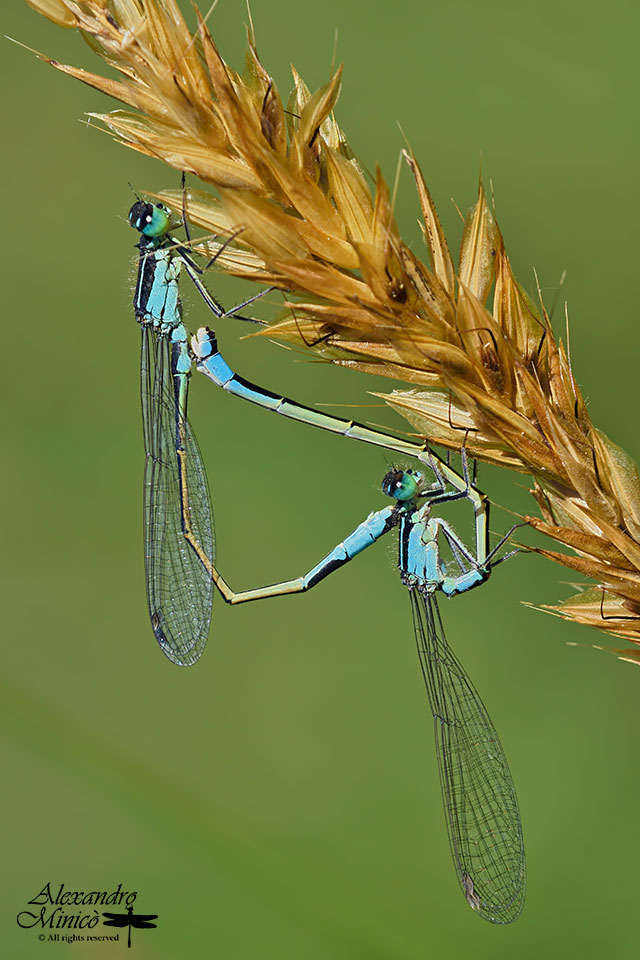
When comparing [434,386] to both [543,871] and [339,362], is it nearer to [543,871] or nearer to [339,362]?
[339,362]

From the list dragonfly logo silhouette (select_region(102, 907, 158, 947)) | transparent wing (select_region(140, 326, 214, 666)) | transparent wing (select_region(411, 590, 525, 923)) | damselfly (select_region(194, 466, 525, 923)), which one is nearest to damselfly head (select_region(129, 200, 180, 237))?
transparent wing (select_region(140, 326, 214, 666))

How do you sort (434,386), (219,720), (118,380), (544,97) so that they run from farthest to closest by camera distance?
(118,380) < (219,720) < (544,97) < (434,386)

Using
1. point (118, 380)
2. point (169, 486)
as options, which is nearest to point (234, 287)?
point (118, 380)

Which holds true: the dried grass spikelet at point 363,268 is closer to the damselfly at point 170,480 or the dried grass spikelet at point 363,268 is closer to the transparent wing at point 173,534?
the damselfly at point 170,480

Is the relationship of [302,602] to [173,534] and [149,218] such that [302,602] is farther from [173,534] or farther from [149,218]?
[149,218]

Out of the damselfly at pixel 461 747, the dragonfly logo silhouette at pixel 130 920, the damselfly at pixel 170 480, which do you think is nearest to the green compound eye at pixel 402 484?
the damselfly at pixel 461 747

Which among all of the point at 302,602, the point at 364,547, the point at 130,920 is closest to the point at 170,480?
the point at 364,547
